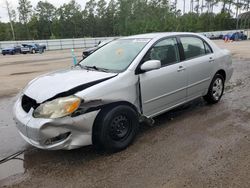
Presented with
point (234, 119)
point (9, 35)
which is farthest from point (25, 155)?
point (9, 35)

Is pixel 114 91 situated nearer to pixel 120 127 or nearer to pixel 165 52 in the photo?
pixel 120 127

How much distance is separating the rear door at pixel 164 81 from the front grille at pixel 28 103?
5.05 ft

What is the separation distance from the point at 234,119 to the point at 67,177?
3150mm

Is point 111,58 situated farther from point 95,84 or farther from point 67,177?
point 67,177

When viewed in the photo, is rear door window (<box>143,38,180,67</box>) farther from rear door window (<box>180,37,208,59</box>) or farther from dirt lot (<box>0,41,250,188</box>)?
dirt lot (<box>0,41,250,188</box>)

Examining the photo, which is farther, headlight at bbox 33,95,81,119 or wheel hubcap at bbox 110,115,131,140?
wheel hubcap at bbox 110,115,131,140

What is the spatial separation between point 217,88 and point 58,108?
12.2 feet

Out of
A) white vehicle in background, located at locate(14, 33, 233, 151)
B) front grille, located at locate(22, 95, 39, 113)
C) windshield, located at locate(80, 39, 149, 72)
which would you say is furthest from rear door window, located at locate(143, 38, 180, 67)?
front grille, located at locate(22, 95, 39, 113)

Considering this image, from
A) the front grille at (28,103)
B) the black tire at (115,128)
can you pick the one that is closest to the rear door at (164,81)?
the black tire at (115,128)

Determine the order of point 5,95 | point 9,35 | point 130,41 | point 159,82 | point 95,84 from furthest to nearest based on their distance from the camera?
point 9,35
point 5,95
point 130,41
point 159,82
point 95,84

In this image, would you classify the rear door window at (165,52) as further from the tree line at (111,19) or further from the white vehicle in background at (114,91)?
the tree line at (111,19)

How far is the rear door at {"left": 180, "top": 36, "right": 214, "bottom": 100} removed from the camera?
15.9 ft

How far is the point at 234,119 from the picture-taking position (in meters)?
4.78

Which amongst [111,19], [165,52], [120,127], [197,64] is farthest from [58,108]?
[111,19]
